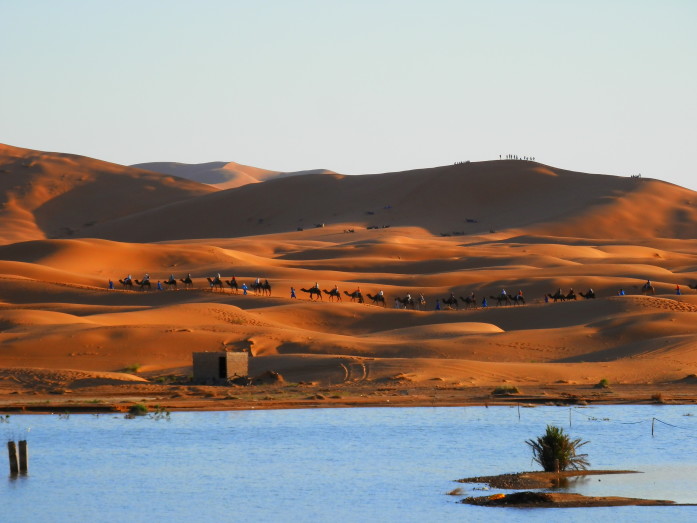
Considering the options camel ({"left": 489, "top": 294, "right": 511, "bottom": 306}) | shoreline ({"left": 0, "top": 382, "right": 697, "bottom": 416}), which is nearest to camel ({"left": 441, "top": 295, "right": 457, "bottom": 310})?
camel ({"left": 489, "top": 294, "right": 511, "bottom": 306})

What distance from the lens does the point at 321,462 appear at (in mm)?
28312

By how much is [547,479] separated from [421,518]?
12.3 ft

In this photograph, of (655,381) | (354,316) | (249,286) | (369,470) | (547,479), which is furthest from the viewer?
(249,286)

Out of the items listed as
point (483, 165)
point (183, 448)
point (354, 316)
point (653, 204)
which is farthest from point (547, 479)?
point (483, 165)

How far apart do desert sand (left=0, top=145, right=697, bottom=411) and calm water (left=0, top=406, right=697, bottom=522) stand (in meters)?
3.04

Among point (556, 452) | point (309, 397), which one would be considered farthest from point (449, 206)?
point (556, 452)

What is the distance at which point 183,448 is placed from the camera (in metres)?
30.0

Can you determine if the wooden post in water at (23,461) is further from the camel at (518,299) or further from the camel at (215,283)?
the camel at (215,283)

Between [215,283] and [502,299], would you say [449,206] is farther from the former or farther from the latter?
[502,299]

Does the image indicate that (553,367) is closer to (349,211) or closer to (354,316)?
(354,316)

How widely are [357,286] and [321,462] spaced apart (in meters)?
45.9

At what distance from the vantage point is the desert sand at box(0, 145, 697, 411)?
137ft

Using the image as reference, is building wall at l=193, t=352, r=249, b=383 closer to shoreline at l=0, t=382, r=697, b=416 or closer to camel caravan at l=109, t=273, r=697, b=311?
shoreline at l=0, t=382, r=697, b=416

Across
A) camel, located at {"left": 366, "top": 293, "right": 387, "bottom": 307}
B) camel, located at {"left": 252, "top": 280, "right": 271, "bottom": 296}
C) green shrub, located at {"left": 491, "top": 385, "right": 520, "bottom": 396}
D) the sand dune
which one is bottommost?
green shrub, located at {"left": 491, "top": 385, "right": 520, "bottom": 396}
